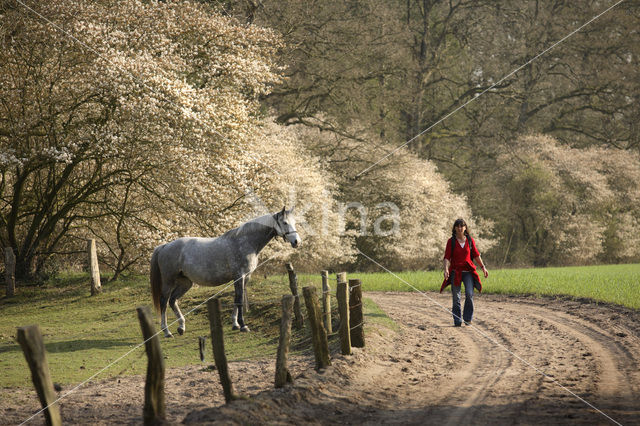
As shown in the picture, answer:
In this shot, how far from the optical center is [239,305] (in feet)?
42.2

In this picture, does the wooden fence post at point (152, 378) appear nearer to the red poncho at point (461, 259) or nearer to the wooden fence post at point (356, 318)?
the wooden fence post at point (356, 318)

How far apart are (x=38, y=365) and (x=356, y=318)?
20.5 feet

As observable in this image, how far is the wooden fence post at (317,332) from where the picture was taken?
364 inches

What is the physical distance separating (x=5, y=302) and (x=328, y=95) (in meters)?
20.0

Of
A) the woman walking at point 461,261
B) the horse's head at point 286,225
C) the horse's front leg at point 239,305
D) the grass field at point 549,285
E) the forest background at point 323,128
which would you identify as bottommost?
the grass field at point 549,285

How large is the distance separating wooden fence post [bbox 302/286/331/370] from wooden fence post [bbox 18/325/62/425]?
13.1 feet

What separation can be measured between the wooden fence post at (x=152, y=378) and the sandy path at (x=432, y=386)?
13.1 inches

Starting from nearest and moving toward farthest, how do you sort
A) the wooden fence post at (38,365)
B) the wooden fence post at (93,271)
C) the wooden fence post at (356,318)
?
the wooden fence post at (38,365) < the wooden fence post at (356,318) < the wooden fence post at (93,271)

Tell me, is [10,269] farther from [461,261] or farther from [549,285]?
[549,285]

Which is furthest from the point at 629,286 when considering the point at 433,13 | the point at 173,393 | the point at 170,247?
the point at 433,13

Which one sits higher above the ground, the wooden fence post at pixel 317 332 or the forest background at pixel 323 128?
the forest background at pixel 323 128

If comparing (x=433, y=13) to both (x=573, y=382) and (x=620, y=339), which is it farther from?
(x=573, y=382)

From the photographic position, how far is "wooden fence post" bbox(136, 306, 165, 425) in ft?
21.1

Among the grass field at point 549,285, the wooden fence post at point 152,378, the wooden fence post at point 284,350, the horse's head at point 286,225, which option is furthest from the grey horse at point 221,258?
the grass field at point 549,285
